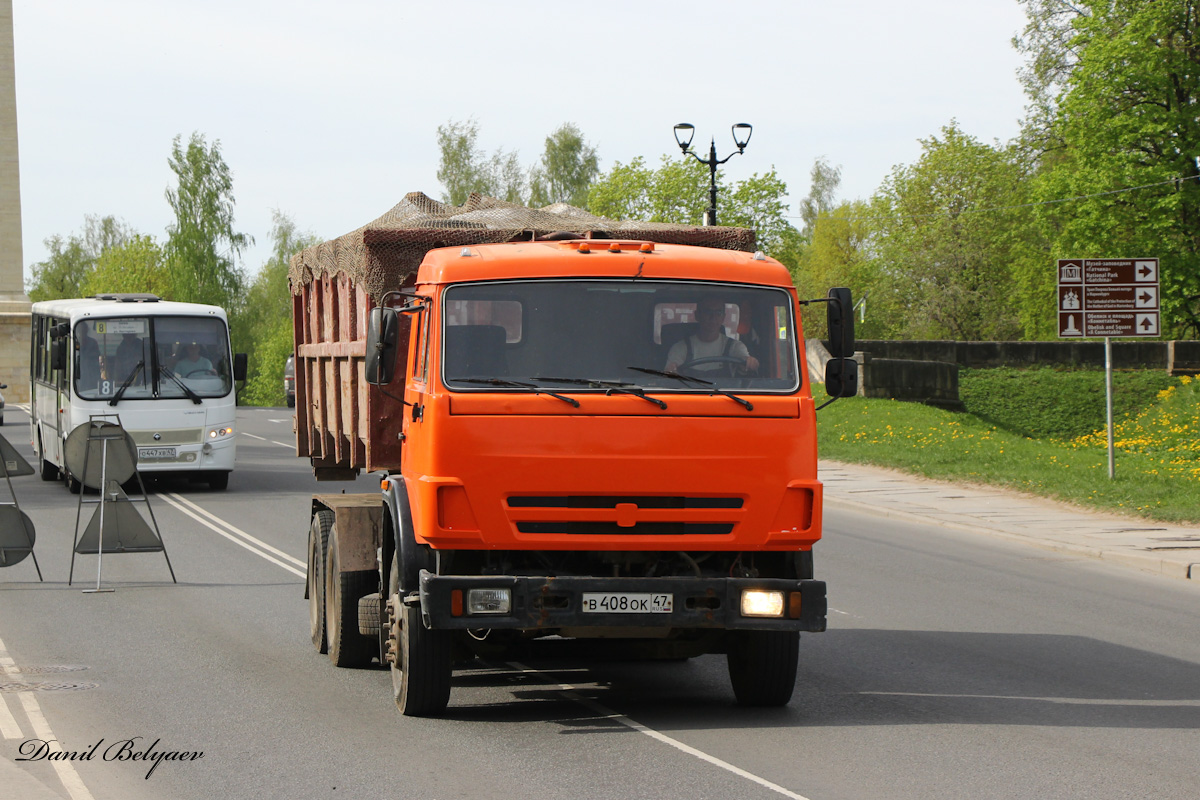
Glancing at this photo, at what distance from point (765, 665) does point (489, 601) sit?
166 centimetres

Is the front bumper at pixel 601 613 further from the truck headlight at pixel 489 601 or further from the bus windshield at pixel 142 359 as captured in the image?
the bus windshield at pixel 142 359

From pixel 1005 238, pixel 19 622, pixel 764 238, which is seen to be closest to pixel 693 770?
pixel 19 622

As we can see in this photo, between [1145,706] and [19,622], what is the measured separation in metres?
7.85

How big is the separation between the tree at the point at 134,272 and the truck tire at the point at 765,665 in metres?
85.9

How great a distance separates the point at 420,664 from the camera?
25.3 feet

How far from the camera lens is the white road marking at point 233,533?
14891mm

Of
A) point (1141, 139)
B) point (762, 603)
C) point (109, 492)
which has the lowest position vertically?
point (109, 492)

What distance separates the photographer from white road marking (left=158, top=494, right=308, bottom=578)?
586 inches

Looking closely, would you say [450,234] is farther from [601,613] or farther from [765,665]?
[765,665]

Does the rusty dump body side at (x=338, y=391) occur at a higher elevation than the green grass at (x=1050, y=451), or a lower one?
higher

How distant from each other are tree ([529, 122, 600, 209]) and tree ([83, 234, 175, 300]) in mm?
24119

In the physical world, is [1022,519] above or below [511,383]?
below

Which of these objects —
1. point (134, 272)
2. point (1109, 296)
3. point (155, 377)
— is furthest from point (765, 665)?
point (134, 272)

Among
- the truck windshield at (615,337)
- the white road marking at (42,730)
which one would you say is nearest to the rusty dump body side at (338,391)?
the truck windshield at (615,337)
